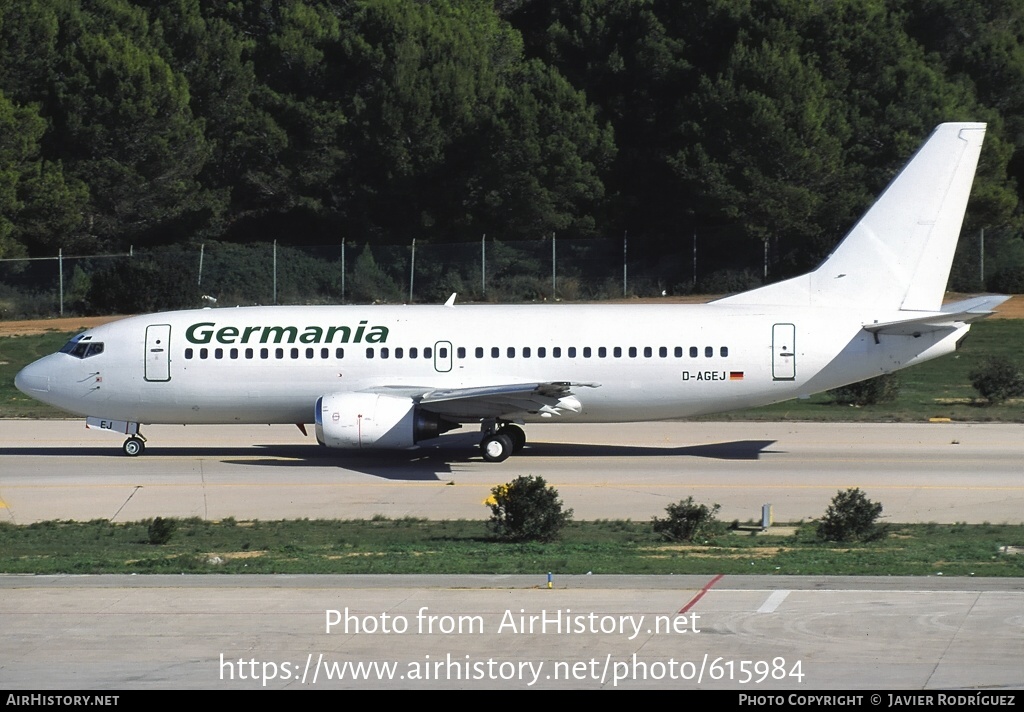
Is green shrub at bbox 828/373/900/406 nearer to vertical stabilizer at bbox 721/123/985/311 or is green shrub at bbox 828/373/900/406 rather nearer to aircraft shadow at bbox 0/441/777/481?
aircraft shadow at bbox 0/441/777/481

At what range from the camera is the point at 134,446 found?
1254 inches

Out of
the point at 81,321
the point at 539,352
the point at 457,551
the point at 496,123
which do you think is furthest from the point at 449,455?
the point at 496,123

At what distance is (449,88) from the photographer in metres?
70.1

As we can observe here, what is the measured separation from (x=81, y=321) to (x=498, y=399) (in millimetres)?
38514

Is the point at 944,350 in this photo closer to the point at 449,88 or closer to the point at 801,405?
the point at 801,405

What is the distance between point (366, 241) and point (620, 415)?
4278 cm

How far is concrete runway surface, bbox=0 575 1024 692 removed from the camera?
1209cm

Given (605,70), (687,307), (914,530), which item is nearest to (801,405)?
(687,307)

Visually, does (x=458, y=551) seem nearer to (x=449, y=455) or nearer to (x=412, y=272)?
(x=449, y=455)

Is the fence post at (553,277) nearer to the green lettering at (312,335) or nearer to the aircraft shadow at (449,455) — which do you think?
the aircraft shadow at (449,455)

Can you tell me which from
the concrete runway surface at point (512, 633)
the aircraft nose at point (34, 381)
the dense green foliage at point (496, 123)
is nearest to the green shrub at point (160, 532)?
the concrete runway surface at point (512, 633)

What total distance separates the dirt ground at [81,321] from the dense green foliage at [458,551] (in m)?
37.6

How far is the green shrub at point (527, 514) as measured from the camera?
2127 cm
